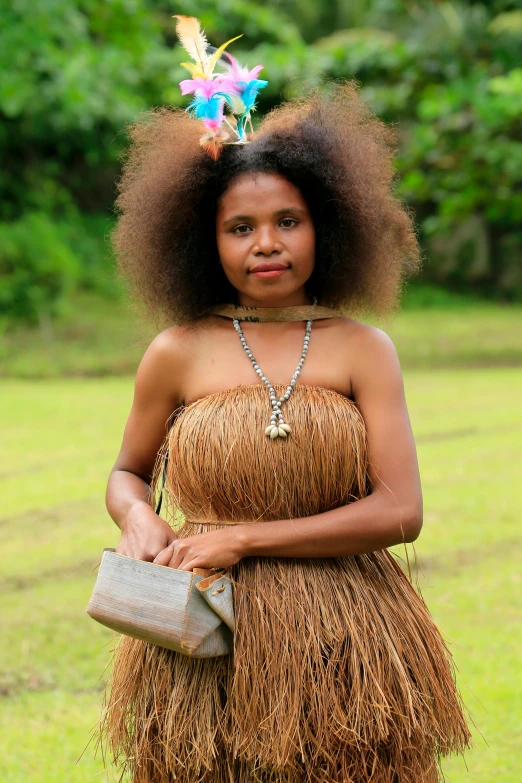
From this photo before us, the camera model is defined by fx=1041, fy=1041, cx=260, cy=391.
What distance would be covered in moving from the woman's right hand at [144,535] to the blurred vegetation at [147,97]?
846 cm

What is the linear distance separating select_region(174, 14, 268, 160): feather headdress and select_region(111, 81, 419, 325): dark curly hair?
0.12 feet

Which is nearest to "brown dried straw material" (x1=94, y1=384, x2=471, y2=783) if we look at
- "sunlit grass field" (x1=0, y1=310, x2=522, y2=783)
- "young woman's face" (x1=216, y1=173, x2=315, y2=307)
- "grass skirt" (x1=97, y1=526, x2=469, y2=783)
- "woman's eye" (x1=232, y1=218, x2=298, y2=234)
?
"grass skirt" (x1=97, y1=526, x2=469, y2=783)

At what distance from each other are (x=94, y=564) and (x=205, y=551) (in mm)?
3207

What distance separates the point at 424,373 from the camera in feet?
37.7

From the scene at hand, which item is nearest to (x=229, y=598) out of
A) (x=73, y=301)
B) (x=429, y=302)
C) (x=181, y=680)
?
(x=181, y=680)

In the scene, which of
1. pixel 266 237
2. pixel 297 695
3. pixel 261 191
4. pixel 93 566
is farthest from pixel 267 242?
pixel 93 566

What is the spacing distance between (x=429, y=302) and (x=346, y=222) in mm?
15448

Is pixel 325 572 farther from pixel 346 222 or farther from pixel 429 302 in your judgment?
pixel 429 302

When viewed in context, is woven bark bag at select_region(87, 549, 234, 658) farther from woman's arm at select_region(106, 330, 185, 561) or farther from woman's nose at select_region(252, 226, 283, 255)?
woman's nose at select_region(252, 226, 283, 255)

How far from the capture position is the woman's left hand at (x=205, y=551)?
1.99 metres

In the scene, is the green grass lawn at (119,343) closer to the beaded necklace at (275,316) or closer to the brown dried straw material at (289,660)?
the beaded necklace at (275,316)

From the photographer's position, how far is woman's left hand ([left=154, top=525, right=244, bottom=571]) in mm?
1985

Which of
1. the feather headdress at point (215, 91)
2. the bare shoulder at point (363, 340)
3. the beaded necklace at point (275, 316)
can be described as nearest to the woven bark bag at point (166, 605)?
the beaded necklace at point (275, 316)

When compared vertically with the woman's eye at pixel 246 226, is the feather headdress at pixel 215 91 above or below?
above
